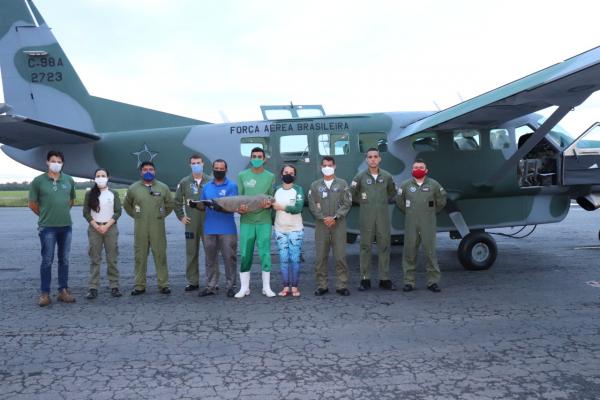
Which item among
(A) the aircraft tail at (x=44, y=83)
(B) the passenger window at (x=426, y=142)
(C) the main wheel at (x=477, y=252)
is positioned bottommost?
(C) the main wheel at (x=477, y=252)

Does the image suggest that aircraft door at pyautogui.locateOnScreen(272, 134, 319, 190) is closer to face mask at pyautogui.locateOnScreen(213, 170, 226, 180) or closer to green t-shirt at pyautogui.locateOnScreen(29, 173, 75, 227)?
face mask at pyautogui.locateOnScreen(213, 170, 226, 180)

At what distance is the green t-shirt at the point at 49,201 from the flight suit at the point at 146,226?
81cm

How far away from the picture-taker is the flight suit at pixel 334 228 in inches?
255

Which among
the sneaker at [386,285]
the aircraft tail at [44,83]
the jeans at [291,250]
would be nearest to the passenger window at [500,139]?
the sneaker at [386,285]

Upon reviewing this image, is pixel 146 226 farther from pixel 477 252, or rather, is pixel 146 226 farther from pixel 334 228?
pixel 477 252

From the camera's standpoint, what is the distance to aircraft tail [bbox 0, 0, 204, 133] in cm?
980

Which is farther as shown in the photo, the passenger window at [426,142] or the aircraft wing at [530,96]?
the passenger window at [426,142]

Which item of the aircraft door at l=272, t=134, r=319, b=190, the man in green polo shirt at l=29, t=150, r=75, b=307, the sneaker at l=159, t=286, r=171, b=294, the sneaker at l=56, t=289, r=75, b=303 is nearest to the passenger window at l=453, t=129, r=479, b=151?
the aircraft door at l=272, t=134, r=319, b=190

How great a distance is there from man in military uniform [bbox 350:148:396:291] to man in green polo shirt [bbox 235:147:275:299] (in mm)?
1335

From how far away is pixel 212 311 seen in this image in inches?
225

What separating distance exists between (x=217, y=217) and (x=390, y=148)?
392cm

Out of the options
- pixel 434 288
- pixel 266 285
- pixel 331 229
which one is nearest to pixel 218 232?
pixel 266 285

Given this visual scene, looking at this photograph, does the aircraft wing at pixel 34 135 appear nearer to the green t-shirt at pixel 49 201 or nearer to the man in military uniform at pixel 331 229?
the green t-shirt at pixel 49 201

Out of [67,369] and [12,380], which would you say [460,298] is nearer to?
[67,369]
